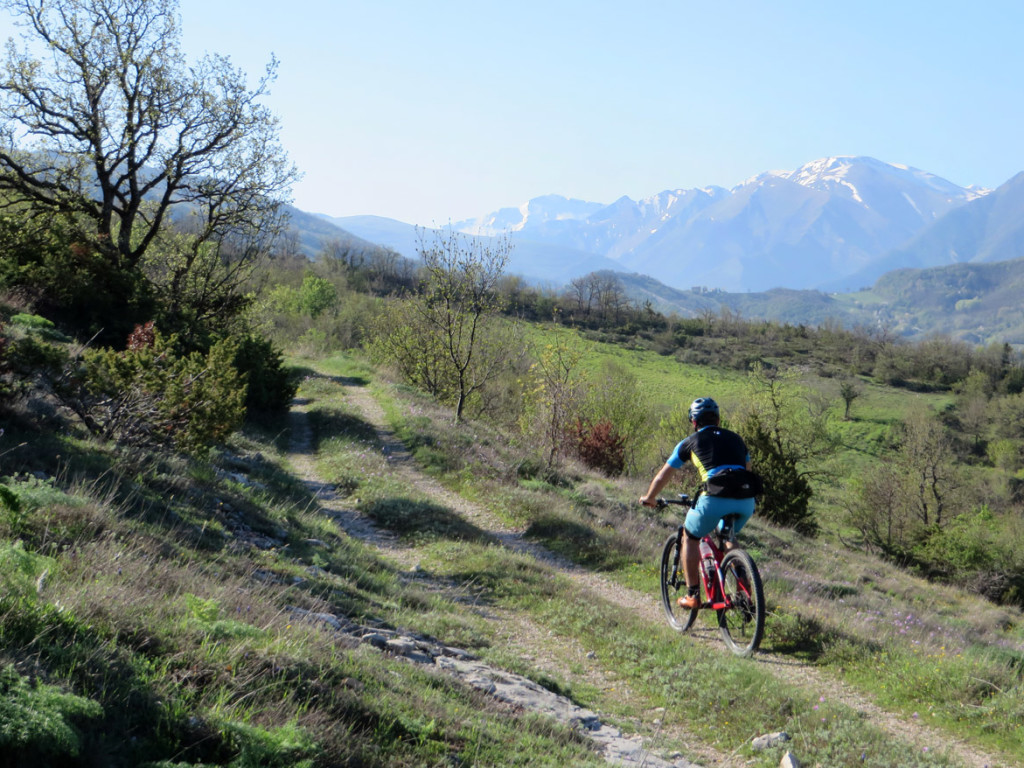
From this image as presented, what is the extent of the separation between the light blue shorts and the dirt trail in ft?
4.57

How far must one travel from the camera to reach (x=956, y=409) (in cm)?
8400

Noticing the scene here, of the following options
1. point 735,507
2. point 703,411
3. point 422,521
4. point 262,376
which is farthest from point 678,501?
point 262,376

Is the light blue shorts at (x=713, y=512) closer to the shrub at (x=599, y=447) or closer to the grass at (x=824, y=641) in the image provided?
the grass at (x=824, y=641)

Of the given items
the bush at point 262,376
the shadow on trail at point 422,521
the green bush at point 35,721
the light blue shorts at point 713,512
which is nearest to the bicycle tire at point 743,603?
the light blue shorts at point 713,512

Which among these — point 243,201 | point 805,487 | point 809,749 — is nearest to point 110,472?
point 809,749

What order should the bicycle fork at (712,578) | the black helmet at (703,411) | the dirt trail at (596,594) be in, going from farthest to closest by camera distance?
the black helmet at (703,411)
the bicycle fork at (712,578)
the dirt trail at (596,594)

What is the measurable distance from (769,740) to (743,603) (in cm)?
189

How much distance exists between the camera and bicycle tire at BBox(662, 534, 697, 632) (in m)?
8.30

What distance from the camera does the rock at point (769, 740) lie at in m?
5.29

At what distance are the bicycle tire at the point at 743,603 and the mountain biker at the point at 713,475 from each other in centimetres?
41

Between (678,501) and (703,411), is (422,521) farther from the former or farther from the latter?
(703,411)

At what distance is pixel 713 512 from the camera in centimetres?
731

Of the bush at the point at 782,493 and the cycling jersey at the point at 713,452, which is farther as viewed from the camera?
the bush at the point at 782,493

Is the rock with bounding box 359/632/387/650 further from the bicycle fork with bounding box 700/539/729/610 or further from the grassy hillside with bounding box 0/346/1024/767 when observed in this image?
the bicycle fork with bounding box 700/539/729/610
